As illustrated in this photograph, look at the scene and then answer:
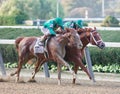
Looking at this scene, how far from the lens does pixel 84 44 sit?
1382 cm

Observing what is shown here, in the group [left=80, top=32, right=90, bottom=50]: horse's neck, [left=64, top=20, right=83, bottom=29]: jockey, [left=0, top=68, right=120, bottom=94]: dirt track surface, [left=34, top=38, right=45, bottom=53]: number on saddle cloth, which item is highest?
[left=64, top=20, right=83, bottom=29]: jockey

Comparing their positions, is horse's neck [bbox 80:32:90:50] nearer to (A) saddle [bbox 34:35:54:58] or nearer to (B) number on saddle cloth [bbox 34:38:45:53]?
(A) saddle [bbox 34:35:54:58]

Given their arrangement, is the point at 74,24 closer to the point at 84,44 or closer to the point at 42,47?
the point at 84,44

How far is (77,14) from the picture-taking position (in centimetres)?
6141

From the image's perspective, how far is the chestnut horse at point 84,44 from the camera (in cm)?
1355

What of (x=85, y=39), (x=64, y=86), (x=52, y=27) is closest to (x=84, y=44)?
(x=85, y=39)

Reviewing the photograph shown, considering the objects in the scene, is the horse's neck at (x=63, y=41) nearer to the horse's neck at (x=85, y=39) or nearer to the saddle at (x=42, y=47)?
the saddle at (x=42, y=47)

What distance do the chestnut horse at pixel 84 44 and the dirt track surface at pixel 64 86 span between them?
1.57 feet

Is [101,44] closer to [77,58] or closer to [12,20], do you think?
[77,58]

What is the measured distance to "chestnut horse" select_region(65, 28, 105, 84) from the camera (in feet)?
44.4

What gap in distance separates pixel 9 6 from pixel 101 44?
2679 cm

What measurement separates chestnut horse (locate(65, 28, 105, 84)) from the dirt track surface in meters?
0.48

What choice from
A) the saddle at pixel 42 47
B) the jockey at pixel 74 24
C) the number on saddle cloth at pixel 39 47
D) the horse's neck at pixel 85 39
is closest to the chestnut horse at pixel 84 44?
the horse's neck at pixel 85 39

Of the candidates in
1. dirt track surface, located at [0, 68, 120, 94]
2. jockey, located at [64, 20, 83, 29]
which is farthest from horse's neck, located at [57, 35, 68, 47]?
dirt track surface, located at [0, 68, 120, 94]
